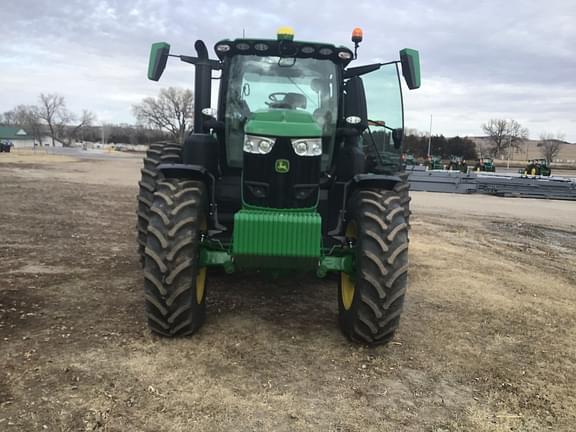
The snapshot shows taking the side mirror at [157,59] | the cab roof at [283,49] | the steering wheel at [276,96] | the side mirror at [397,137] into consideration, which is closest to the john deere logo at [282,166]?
the steering wheel at [276,96]

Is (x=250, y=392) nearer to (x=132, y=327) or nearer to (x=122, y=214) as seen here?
(x=132, y=327)

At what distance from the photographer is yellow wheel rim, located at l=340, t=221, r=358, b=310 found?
178 inches

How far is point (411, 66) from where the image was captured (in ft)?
16.1

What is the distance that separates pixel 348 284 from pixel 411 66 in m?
2.17

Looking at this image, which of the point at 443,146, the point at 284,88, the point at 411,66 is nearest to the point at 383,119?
the point at 411,66

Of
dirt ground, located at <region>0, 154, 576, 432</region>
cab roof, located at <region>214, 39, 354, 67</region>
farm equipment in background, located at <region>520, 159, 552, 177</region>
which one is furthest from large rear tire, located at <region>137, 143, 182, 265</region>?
farm equipment in background, located at <region>520, 159, 552, 177</region>

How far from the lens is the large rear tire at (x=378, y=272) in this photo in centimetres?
401

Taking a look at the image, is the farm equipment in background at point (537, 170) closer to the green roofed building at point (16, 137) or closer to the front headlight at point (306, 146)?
the front headlight at point (306, 146)

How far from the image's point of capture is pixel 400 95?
20.4 feet

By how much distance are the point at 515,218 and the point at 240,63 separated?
11490 mm

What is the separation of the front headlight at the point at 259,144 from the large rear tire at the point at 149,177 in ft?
5.64

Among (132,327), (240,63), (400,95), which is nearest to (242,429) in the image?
(132,327)

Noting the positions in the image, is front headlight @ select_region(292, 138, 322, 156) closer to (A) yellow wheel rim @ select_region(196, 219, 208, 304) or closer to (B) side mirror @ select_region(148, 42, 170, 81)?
(A) yellow wheel rim @ select_region(196, 219, 208, 304)

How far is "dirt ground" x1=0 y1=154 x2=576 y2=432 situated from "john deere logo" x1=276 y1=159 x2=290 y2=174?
142cm
